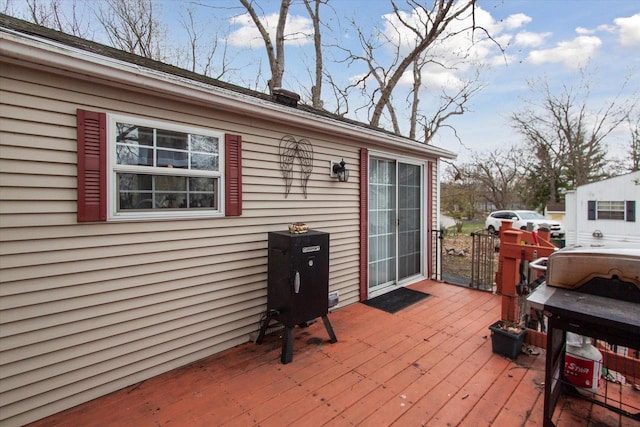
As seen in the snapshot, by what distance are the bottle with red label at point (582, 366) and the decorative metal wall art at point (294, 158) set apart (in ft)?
9.09

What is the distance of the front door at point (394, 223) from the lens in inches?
182

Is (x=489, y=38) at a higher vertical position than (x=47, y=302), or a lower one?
higher

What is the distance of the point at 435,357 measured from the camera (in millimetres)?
2812

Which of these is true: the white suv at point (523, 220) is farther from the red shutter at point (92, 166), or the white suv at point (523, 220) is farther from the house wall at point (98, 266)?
the red shutter at point (92, 166)

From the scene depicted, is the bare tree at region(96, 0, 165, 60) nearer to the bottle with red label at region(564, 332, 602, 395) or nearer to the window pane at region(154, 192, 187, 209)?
the window pane at region(154, 192, 187, 209)

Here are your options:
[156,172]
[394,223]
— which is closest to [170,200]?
[156,172]

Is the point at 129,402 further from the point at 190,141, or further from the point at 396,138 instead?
the point at 396,138

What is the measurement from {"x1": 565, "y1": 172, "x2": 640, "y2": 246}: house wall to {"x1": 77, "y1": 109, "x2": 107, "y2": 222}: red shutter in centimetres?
1448

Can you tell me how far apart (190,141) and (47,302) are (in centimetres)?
157

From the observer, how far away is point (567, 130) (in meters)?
18.8

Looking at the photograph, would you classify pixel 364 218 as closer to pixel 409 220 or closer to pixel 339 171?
pixel 339 171

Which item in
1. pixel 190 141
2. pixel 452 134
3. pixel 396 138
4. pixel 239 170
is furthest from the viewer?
pixel 452 134

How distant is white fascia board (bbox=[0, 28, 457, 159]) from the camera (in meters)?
1.81

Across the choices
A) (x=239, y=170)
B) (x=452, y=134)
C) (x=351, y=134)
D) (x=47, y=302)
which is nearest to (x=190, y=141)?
(x=239, y=170)
